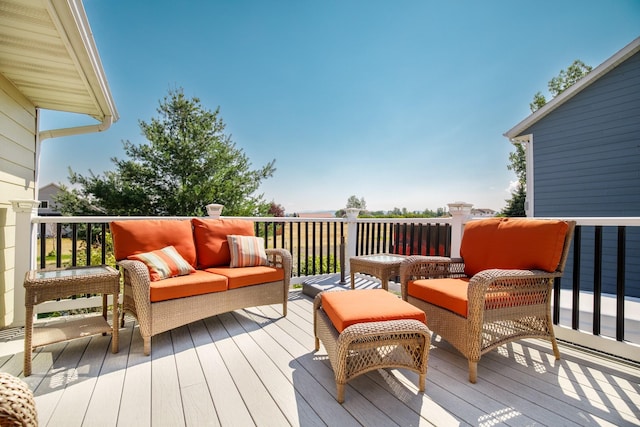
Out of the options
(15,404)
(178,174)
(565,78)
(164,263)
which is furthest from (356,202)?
(15,404)

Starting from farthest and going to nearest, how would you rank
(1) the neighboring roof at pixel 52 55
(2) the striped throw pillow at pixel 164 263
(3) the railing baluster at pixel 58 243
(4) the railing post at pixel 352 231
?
1. (4) the railing post at pixel 352 231
2. (3) the railing baluster at pixel 58 243
3. (2) the striped throw pillow at pixel 164 263
4. (1) the neighboring roof at pixel 52 55

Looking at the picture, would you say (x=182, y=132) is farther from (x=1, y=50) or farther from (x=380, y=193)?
(x=380, y=193)

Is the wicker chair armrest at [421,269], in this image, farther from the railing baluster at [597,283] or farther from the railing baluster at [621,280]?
the railing baluster at [621,280]

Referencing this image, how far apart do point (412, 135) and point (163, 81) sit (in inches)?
377

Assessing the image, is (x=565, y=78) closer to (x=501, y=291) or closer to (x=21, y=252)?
(x=501, y=291)

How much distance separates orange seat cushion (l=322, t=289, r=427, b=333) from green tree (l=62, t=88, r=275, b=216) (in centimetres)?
922

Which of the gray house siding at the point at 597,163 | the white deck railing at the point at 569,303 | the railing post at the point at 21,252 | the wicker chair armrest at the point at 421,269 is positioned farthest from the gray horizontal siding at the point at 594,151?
the railing post at the point at 21,252

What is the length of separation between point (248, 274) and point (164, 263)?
77cm

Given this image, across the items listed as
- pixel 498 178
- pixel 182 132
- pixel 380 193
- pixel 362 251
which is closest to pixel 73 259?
pixel 362 251

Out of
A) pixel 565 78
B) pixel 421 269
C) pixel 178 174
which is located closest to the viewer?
pixel 421 269

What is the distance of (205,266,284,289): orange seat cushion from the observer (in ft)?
9.27

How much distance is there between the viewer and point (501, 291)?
1.95 metres

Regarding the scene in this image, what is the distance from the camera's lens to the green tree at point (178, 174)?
33.6 feet

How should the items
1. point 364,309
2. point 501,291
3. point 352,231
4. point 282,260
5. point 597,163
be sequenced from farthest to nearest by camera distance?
point 597,163
point 352,231
point 282,260
point 501,291
point 364,309
